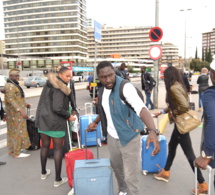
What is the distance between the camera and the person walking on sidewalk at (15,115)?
4.20 metres

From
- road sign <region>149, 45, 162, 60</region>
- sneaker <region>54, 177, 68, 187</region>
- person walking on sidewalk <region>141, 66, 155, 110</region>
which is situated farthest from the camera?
person walking on sidewalk <region>141, 66, 155, 110</region>

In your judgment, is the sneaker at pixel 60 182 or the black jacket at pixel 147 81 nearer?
the sneaker at pixel 60 182

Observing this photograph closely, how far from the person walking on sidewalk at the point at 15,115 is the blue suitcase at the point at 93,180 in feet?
7.38

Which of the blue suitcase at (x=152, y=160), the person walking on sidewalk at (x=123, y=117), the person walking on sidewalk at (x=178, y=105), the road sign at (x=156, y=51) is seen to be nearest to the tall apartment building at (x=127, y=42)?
the road sign at (x=156, y=51)

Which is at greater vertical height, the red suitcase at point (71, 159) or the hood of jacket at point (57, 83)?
the hood of jacket at point (57, 83)

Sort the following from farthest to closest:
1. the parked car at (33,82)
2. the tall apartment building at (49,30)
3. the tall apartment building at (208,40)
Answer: the tall apartment building at (208,40) → the tall apartment building at (49,30) → the parked car at (33,82)

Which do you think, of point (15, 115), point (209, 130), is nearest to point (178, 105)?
point (209, 130)

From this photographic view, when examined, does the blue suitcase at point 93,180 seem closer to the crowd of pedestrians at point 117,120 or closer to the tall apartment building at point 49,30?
the crowd of pedestrians at point 117,120

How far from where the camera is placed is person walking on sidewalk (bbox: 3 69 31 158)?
420cm

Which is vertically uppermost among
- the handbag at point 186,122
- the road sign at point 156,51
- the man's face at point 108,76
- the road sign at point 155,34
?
the road sign at point 155,34

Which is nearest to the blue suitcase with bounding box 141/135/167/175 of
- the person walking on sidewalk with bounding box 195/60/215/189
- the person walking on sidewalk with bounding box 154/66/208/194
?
the person walking on sidewalk with bounding box 154/66/208/194

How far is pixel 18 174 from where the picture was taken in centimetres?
382

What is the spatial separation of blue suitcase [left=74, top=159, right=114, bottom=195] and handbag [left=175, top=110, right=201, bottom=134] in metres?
1.20

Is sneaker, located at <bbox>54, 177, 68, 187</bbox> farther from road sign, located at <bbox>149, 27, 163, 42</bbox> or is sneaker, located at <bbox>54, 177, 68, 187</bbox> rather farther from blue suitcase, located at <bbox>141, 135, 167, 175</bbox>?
road sign, located at <bbox>149, 27, 163, 42</bbox>
